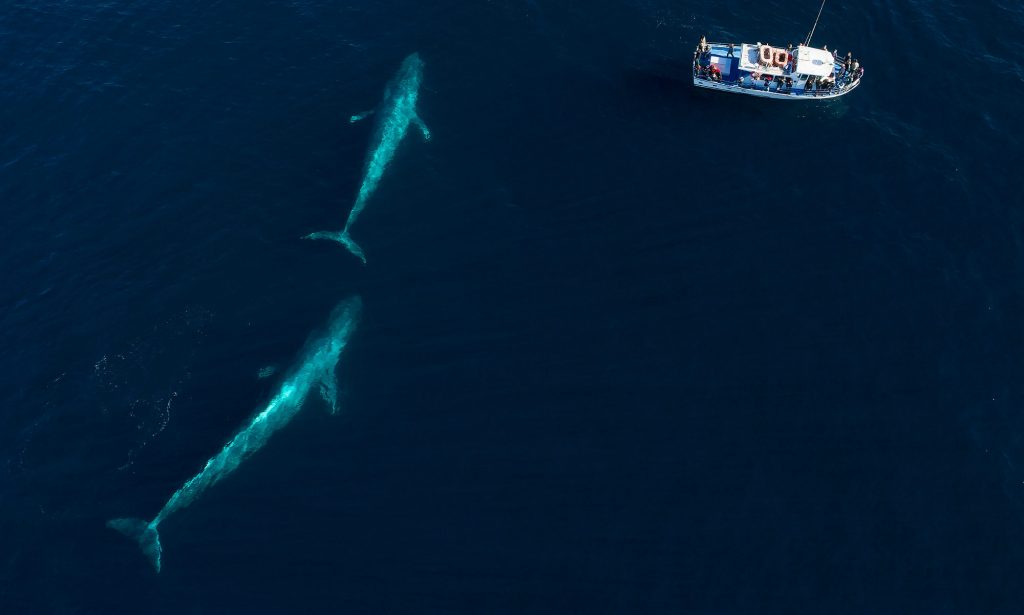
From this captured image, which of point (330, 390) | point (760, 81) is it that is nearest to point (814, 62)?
point (760, 81)

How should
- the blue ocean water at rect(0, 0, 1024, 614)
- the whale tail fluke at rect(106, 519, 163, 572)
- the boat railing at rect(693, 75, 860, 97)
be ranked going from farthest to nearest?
1. the boat railing at rect(693, 75, 860, 97)
2. the whale tail fluke at rect(106, 519, 163, 572)
3. the blue ocean water at rect(0, 0, 1024, 614)

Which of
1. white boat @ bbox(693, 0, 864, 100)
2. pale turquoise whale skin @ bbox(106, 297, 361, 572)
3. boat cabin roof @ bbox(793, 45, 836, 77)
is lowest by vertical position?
pale turquoise whale skin @ bbox(106, 297, 361, 572)

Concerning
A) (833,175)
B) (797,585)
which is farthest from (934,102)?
(797,585)

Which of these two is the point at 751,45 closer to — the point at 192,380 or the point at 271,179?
the point at 271,179

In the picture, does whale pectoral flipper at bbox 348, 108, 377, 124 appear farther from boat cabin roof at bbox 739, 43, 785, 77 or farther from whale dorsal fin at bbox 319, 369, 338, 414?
boat cabin roof at bbox 739, 43, 785, 77

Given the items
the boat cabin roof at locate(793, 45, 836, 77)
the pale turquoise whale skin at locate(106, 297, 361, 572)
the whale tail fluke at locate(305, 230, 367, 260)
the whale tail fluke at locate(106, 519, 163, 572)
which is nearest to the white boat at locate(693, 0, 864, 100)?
the boat cabin roof at locate(793, 45, 836, 77)

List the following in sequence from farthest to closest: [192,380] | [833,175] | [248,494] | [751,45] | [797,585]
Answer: [751,45] < [833,175] < [192,380] < [248,494] < [797,585]
